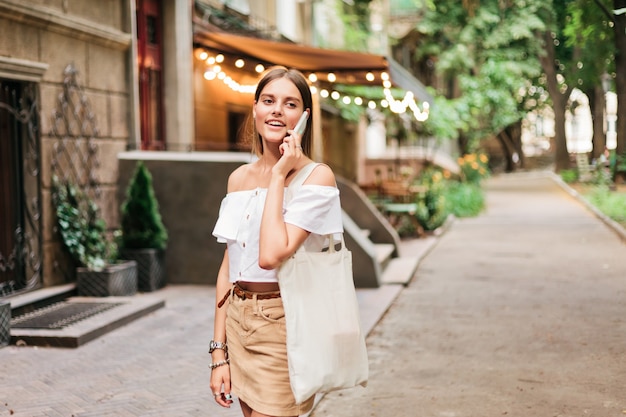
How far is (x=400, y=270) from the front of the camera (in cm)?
1218

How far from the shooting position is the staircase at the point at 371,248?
10734 mm

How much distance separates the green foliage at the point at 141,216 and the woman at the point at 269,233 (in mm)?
7362

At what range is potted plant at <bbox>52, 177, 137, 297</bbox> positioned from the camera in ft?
30.8

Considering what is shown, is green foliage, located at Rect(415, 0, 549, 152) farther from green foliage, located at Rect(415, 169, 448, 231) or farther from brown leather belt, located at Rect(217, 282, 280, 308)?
brown leather belt, located at Rect(217, 282, 280, 308)

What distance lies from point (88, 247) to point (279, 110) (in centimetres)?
728

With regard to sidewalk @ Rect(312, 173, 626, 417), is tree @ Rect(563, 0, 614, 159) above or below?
above

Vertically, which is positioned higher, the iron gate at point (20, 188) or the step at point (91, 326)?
the iron gate at point (20, 188)

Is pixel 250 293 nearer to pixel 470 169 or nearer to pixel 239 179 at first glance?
pixel 239 179

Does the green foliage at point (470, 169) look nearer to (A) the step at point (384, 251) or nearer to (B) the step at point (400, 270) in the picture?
(A) the step at point (384, 251)

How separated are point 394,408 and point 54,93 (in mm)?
6002

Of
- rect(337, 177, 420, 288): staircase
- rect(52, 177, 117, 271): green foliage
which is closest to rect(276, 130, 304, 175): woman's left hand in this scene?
rect(52, 177, 117, 271): green foliage

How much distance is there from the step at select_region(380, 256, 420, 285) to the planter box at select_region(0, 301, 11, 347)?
531 cm

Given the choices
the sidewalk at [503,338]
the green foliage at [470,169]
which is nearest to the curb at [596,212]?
the sidewalk at [503,338]

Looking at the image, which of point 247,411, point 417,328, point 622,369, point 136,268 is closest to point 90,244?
point 136,268
